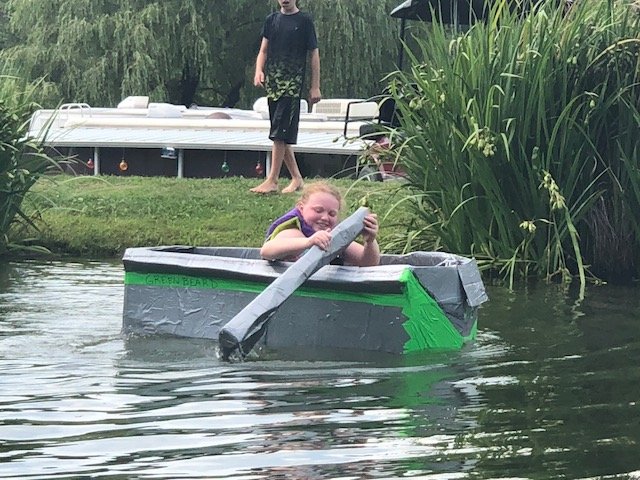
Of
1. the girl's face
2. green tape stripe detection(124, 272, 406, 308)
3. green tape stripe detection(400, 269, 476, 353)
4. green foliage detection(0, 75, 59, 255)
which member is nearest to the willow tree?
green foliage detection(0, 75, 59, 255)

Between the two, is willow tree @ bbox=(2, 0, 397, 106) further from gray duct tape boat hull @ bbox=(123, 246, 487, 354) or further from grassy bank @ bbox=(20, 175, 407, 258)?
gray duct tape boat hull @ bbox=(123, 246, 487, 354)

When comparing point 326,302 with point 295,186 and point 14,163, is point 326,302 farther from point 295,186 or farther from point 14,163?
point 295,186

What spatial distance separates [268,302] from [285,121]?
21.4 ft

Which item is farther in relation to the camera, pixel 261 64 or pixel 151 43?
pixel 151 43

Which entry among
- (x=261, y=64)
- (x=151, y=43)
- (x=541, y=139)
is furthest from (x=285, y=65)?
(x=151, y=43)

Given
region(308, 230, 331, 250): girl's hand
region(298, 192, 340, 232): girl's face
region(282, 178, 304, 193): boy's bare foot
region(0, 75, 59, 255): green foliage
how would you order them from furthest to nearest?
1. region(282, 178, 304, 193): boy's bare foot
2. region(0, 75, 59, 255): green foliage
3. region(298, 192, 340, 232): girl's face
4. region(308, 230, 331, 250): girl's hand

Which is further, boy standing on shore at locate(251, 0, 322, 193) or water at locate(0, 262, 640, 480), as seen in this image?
boy standing on shore at locate(251, 0, 322, 193)

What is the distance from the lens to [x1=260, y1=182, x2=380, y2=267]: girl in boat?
7547 millimetres

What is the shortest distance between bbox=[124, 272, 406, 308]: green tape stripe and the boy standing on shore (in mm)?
Answer: 5591

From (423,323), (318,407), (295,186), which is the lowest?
(318,407)

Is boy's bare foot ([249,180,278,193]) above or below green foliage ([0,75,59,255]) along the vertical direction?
below

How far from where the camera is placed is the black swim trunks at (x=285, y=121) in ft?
43.3

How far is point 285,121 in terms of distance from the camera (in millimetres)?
13188

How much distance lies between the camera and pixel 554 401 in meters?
5.96
